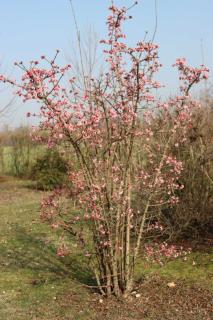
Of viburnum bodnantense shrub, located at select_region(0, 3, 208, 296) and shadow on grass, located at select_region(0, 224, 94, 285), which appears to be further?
shadow on grass, located at select_region(0, 224, 94, 285)

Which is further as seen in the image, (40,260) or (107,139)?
(40,260)

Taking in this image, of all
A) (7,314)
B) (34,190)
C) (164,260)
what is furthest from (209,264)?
(34,190)

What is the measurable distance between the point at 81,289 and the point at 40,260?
1806 mm

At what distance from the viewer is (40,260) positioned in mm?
7531

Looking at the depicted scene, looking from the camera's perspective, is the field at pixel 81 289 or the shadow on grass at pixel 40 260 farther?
the shadow on grass at pixel 40 260

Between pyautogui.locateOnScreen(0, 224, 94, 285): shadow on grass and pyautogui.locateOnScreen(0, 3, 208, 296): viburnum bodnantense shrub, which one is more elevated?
pyautogui.locateOnScreen(0, 3, 208, 296): viburnum bodnantense shrub

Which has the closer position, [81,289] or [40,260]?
[81,289]

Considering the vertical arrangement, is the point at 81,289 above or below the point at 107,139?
below

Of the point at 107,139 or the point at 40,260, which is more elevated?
the point at 107,139

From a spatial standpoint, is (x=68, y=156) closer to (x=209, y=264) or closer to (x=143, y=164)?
(x=143, y=164)

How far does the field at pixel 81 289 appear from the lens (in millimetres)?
5066

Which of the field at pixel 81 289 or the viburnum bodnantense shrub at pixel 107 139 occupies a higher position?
the viburnum bodnantense shrub at pixel 107 139

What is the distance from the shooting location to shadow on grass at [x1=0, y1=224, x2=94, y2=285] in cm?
664

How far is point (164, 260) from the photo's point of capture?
6766 millimetres
